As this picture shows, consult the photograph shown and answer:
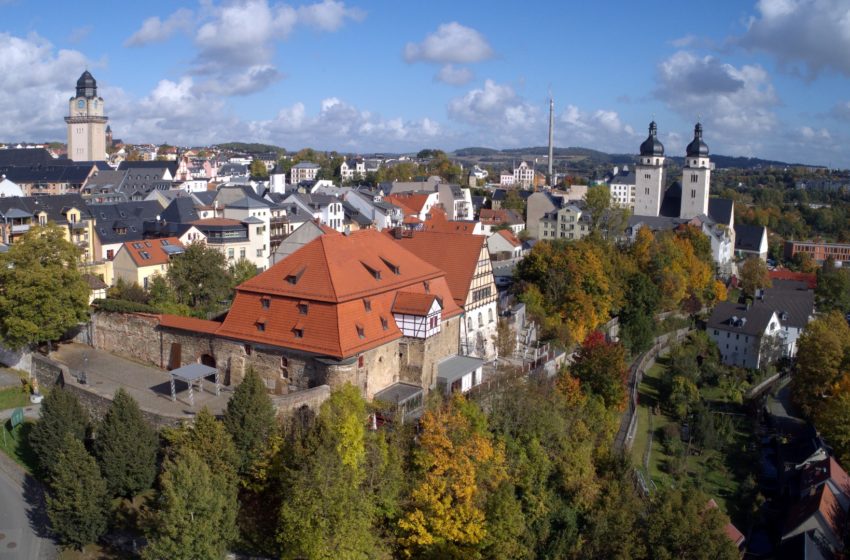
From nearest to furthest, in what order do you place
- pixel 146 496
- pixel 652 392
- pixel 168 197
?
pixel 146 496
pixel 652 392
pixel 168 197

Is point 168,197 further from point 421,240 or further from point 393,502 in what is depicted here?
point 393,502

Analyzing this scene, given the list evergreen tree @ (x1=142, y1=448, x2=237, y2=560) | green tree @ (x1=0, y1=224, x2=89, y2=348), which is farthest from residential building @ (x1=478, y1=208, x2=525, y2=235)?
evergreen tree @ (x1=142, y1=448, x2=237, y2=560)

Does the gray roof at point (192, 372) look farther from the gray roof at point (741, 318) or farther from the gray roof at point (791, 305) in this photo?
the gray roof at point (791, 305)

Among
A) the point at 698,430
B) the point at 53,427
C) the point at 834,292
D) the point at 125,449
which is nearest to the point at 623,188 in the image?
the point at 834,292

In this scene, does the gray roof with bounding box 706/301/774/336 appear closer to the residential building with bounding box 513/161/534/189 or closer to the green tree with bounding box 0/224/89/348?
the green tree with bounding box 0/224/89/348

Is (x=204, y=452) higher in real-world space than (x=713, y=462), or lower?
higher

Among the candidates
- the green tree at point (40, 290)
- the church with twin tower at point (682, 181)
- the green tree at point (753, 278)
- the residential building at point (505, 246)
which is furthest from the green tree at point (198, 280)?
the church with twin tower at point (682, 181)

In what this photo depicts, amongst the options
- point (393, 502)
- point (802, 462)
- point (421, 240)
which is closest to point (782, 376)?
point (802, 462)

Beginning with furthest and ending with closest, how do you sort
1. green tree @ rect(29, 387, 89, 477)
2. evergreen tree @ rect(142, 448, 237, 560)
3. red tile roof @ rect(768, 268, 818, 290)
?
1. red tile roof @ rect(768, 268, 818, 290)
2. green tree @ rect(29, 387, 89, 477)
3. evergreen tree @ rect(142, 448, 237, 560)
